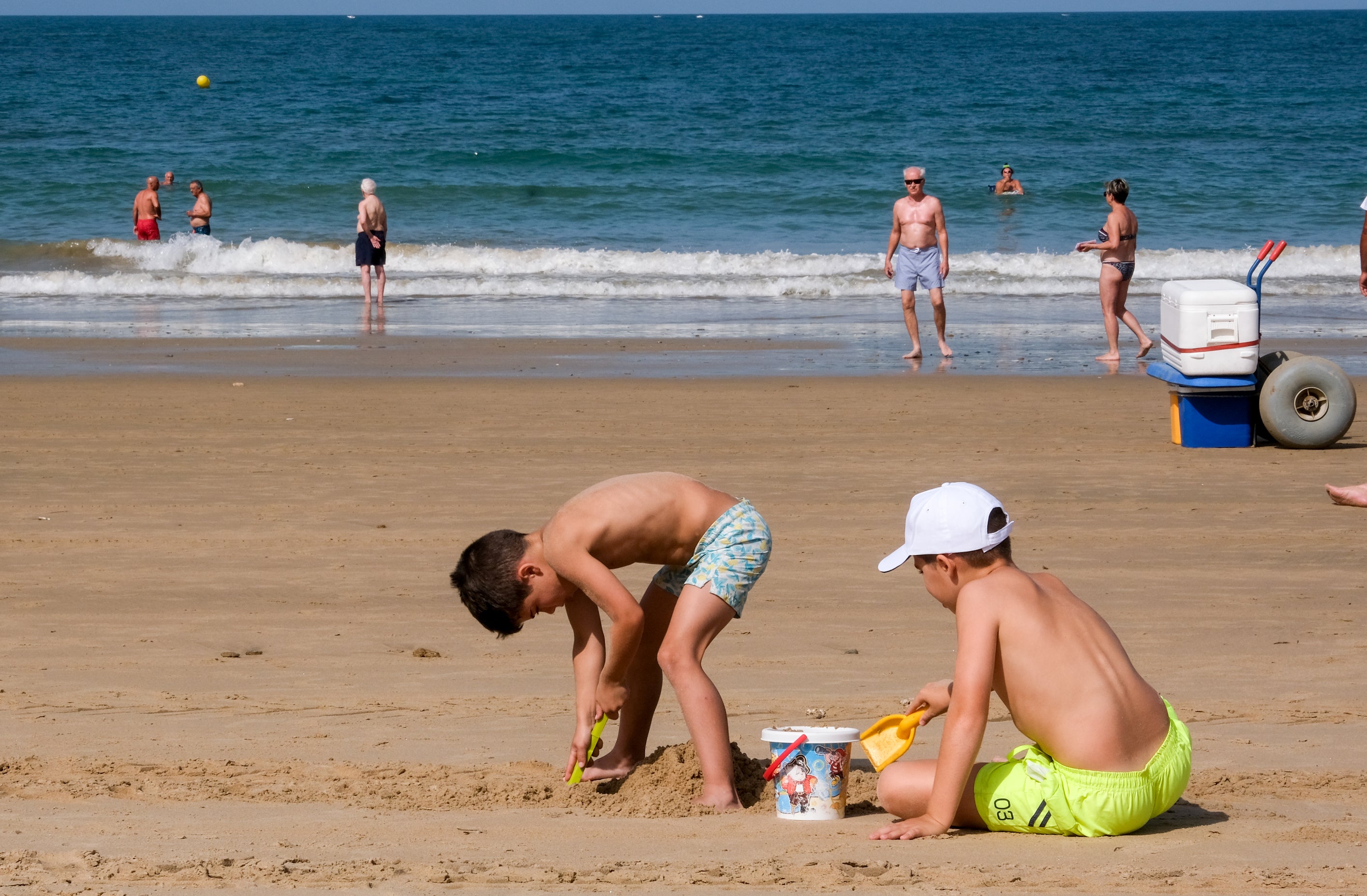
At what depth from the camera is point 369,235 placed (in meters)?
15.9

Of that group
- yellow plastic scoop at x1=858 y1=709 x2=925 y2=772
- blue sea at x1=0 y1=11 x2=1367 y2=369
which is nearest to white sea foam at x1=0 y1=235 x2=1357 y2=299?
blue sea at x1=0 y1=11 x2=1367 y2=369

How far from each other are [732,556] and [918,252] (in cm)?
879

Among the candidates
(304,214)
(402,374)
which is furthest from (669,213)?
(402,374)

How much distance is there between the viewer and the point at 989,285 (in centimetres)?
1819

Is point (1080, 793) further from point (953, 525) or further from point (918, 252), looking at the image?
point (918, 252)

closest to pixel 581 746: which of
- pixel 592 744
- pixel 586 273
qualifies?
pixel 592 744

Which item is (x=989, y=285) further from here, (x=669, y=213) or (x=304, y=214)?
(x=304, y=214)

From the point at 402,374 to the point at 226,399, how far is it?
1652mm

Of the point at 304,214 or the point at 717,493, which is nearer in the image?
the point at 717,493

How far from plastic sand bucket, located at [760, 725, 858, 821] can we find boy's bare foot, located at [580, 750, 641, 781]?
545mm

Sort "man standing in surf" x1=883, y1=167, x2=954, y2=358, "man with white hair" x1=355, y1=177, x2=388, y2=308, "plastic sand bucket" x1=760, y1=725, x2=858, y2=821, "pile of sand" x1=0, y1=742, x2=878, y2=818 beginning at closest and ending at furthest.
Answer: "plastic sand bucket" x1=760, y1=725, x2=858, y2=821 < "pile of sand" x1=0, y1=742, x2=878, y2=818 < "man standing in surf" x1=883, y1=167, x2=954, y2=358 < "man with white hair" x1=355, y1=177, x2=388, y2=308

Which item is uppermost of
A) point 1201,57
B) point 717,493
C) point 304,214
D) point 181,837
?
point 1201,57

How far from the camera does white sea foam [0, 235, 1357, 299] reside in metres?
18.0

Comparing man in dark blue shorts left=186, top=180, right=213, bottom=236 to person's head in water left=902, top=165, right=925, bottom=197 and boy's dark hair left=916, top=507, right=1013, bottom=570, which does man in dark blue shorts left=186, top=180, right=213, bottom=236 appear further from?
boy's dark hair left=916, top=507, right=1013, bottom=570
